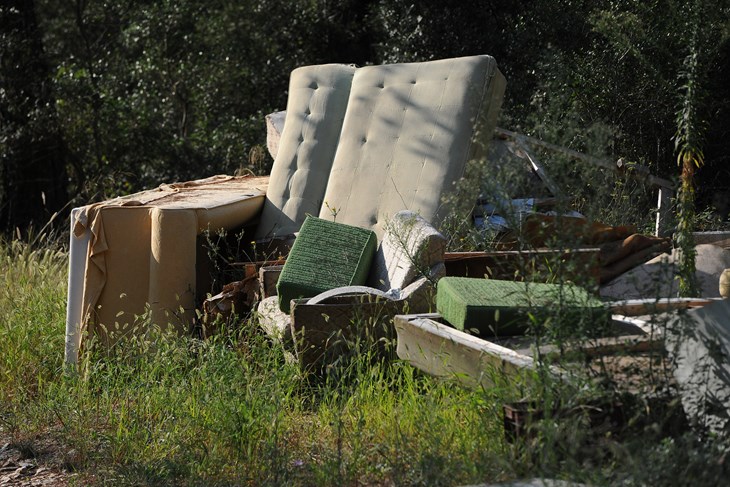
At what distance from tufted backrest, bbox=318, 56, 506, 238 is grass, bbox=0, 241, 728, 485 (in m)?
1.34

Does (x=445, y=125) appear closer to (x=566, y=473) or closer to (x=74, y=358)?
(x=74, y=358)

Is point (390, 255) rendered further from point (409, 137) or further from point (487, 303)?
point (487, 303)

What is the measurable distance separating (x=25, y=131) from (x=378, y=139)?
5.57 meters

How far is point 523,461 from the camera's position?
3121 mm

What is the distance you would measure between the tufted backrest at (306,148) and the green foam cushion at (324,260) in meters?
1.01

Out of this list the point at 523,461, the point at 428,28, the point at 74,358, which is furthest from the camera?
the point at 428,28

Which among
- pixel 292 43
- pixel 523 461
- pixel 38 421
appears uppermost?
pixel 292 43

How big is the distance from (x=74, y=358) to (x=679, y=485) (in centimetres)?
370

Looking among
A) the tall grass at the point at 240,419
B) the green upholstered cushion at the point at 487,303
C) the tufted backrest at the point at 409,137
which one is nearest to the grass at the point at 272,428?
the tall grass at the point at 240,419

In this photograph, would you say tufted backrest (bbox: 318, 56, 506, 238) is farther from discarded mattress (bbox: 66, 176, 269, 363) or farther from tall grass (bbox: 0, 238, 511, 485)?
tall grass (bbox: 0, 238, 511, 485)

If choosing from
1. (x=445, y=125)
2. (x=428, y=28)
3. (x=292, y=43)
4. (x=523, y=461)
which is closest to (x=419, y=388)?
(x=523, y=461)

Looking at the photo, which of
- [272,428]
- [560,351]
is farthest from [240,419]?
[560,351]

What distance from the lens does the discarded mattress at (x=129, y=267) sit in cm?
548

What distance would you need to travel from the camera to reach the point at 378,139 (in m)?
6.30
